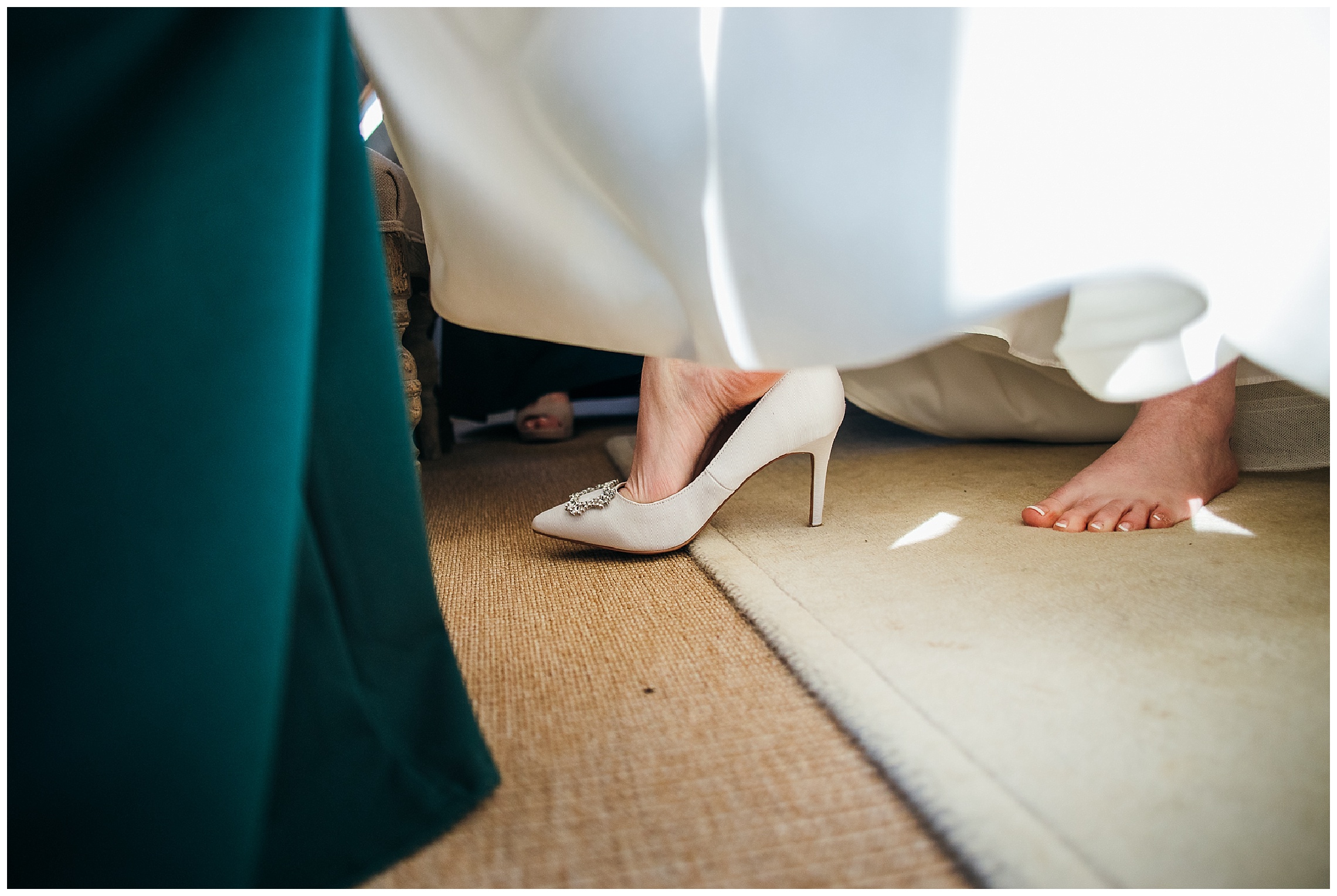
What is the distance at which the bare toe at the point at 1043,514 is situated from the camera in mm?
705

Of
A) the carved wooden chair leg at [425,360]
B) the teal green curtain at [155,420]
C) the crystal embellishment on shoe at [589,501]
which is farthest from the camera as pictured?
the carved wooden chair leg at [425,360]

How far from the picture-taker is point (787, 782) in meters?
0.35

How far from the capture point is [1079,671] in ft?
1.36

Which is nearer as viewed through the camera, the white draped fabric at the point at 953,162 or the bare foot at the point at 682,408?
the white draped fabric at the point at 953,162

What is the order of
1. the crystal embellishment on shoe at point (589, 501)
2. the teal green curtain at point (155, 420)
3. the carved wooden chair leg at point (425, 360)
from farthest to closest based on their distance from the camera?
1. the carved wooden chair leg at point (425, 360)
2. the crystal embellishment on shoe at point (589, 501)
3. the teal green curtain at point (155, 420)

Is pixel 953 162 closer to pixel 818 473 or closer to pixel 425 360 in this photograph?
pixel 818 473

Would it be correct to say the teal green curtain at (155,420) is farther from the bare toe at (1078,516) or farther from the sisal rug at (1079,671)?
the bare toe at (1078,516)

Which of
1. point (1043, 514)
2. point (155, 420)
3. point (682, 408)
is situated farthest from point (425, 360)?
point (155, 420)

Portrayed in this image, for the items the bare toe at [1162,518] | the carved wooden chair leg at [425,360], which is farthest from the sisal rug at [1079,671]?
the carved wooden chair leg at [425,360]

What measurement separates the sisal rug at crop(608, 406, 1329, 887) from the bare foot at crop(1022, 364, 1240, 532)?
0.9 inches

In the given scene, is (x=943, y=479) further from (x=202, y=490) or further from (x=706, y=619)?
(x=202, y=490)

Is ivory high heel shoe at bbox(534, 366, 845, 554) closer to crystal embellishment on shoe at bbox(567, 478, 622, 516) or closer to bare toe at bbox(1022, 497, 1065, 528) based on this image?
crystal embellishment on shoe at bbox(567, 478, 622, 516)

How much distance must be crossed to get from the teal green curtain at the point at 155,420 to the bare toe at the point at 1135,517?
2.21 ft

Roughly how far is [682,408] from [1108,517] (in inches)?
15.6
